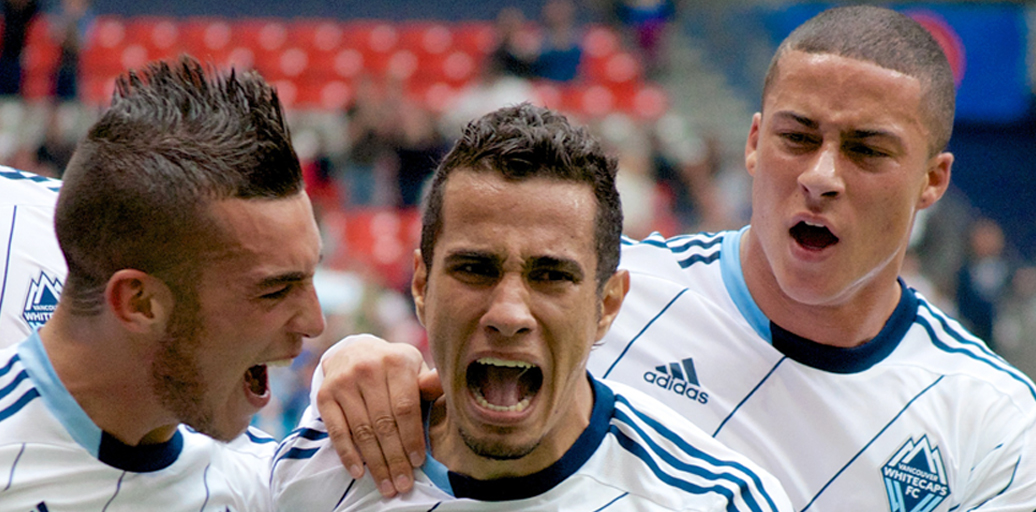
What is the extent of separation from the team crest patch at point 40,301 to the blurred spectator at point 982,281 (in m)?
8.96

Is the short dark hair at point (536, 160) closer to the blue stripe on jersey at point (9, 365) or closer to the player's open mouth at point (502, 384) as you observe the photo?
the player's open mouth at point (502, 384)

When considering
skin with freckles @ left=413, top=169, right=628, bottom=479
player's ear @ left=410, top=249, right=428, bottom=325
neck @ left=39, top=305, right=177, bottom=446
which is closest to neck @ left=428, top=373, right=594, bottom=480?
skin with freckles @ left=413, top=169, right=628, bottom=479

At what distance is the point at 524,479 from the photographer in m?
2.57

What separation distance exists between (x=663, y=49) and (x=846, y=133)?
12020 mm

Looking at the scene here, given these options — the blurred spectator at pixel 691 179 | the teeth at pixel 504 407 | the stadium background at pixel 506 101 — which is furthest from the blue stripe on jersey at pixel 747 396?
the blurred spectator at pixel 691 179

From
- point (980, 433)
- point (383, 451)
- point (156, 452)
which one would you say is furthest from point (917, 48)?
point (156, 452)

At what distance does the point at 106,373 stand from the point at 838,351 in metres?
1.93

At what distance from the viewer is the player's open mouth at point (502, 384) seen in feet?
8.63

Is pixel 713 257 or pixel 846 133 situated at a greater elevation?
pixel 846 133

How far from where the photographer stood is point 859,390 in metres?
3.22

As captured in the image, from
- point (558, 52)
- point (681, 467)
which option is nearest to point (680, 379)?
point (681, 467)

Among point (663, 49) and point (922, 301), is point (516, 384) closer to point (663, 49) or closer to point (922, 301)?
point (922, 301)

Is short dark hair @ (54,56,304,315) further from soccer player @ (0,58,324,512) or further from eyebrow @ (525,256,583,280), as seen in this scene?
eyebrow @ (525,256,583,280)

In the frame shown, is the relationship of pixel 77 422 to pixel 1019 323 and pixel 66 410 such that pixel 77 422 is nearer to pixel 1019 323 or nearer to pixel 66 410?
pixel 66 410
